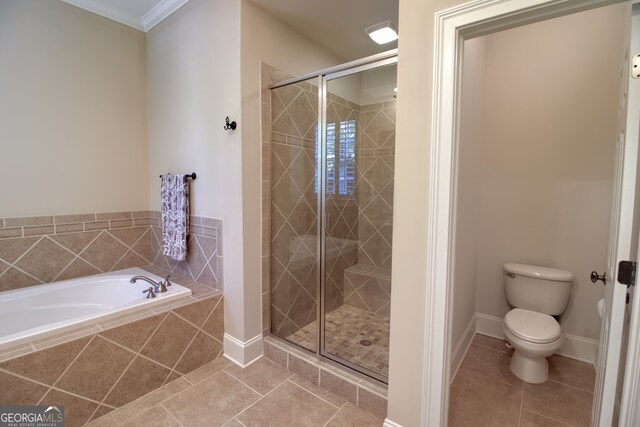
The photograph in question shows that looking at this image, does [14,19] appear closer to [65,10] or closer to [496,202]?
[65,10]

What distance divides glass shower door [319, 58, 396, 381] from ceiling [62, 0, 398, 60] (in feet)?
1.75

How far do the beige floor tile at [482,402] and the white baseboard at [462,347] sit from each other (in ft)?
0.22

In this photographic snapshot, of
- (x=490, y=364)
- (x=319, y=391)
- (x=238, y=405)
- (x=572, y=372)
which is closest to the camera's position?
(x=238, y=405)

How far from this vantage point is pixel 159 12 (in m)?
2.51

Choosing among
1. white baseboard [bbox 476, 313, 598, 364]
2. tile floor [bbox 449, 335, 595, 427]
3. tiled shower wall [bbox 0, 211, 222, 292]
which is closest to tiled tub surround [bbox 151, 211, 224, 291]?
tiled shower wall [bbox 0, 211, 222, 292]

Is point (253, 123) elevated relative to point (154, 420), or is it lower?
elevated

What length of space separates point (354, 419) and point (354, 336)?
2.28 ft

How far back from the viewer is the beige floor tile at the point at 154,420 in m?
1.60

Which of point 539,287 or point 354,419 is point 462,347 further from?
point 354,419

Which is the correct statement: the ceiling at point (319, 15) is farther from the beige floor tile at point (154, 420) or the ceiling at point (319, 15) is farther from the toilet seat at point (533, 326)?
the beige floor tile at point (154, 420)

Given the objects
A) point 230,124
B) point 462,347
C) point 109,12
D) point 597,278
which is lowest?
point 462,347

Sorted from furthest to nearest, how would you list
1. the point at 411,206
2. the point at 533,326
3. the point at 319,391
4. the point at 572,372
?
the point at 572,372
the point at 533,326
the point at 319,391
the point at 411,206

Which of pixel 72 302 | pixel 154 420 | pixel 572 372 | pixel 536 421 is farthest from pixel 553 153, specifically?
pixel 72 302

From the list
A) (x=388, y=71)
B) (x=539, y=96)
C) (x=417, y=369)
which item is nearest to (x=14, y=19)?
(x=388, y=71)
